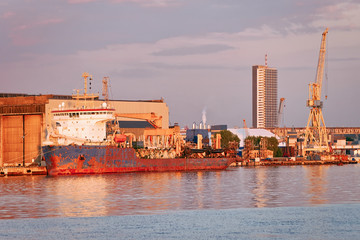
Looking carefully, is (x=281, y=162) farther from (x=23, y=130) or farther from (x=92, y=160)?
(x=92, y=160)

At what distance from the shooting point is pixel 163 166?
297ft

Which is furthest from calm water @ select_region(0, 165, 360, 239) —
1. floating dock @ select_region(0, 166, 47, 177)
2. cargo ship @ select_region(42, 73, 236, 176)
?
floating dock @ select_region(0, 166, 47, 177)

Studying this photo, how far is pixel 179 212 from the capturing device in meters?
38.3

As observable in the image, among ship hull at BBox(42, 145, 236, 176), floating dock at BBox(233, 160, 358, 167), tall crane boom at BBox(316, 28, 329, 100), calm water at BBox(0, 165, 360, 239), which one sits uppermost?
tall crane boom at BBox(316, 28, 329, 100)

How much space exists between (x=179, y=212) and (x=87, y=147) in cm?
4006

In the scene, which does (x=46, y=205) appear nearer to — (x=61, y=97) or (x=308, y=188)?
(x=308, y=188)

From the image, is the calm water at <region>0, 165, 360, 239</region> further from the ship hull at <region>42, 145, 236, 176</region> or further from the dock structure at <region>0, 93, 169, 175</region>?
the dock structure at <region>0, 93, 169, 175</region>

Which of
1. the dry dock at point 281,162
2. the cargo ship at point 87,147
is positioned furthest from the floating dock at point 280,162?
the cargo ship at point 87,147

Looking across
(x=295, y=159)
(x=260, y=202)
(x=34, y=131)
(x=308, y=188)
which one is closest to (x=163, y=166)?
(x=34, y=131)

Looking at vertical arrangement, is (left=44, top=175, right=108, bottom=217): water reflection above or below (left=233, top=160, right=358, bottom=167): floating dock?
below

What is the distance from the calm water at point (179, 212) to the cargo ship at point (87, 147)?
2018 centimetres

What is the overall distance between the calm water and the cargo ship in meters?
20.2

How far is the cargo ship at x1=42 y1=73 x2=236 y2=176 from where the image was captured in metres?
76.7

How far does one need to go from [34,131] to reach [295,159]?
2852 inches
